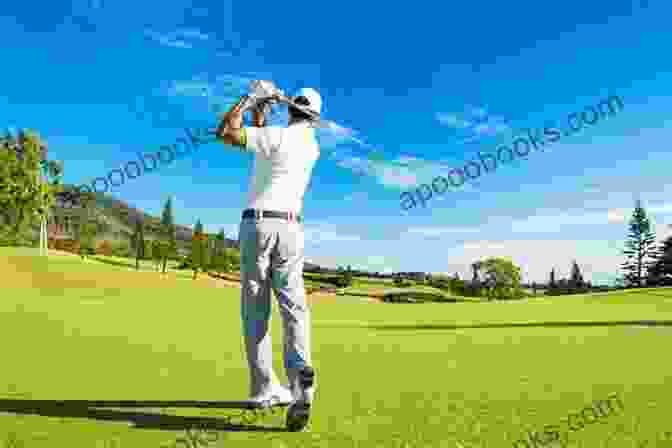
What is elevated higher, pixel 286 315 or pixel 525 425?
pixel 286 315

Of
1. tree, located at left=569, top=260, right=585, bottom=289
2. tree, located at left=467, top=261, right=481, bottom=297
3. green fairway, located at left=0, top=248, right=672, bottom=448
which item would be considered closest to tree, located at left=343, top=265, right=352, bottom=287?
tree, located at left=467, top=261, right=481, bottom=297

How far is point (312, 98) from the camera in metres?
5.36

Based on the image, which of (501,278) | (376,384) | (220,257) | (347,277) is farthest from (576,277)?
(376,384)

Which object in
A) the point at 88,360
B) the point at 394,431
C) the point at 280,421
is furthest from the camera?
the point at 88,360

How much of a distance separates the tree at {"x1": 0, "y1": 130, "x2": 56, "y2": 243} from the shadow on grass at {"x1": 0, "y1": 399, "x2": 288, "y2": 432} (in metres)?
61.0

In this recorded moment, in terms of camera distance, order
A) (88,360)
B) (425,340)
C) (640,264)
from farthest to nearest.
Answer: (640,264), (425,340), (88,360)

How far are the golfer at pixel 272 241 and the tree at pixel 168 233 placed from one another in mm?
104703

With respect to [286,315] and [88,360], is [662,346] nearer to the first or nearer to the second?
[286,315]

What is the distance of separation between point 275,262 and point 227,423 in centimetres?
148

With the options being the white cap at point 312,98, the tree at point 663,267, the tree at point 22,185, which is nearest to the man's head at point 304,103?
the white cap at point 312,98

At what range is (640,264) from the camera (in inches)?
4001

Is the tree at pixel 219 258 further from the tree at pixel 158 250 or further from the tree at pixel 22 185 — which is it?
the tree at pixel 22 185

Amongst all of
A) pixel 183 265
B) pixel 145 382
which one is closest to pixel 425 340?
pixel 145 382

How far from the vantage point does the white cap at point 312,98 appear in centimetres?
534
